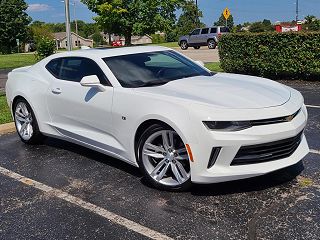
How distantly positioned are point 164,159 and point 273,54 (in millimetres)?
9079

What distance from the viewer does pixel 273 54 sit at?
12336mm

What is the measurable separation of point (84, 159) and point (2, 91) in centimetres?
769

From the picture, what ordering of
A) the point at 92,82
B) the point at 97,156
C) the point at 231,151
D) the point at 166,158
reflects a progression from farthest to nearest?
the point at 97,156
the point at 92,82
the point at 166,158
the point at 231,151

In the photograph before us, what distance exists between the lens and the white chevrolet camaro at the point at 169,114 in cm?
371

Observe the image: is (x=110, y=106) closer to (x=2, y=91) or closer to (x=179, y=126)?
(x=179, y=126)

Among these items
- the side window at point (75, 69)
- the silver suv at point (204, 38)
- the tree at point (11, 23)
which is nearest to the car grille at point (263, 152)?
the side window at point (75, 69)

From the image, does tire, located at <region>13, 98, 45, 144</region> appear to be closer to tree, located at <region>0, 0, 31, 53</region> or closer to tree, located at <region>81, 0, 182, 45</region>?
tree, located at <region>81, 0, 182, 45</region>

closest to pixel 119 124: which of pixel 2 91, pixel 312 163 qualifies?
pixel 312 163

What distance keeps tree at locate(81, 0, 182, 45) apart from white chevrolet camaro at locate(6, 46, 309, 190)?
37016mm

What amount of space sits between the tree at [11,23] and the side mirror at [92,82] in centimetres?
7476

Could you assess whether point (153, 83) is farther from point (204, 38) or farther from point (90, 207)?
point (204, 38)

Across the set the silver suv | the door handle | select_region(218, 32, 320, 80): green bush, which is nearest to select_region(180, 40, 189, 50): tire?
the silver suv

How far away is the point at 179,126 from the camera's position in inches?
150

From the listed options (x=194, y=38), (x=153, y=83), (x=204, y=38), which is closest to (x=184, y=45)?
(x=194, y=38)
